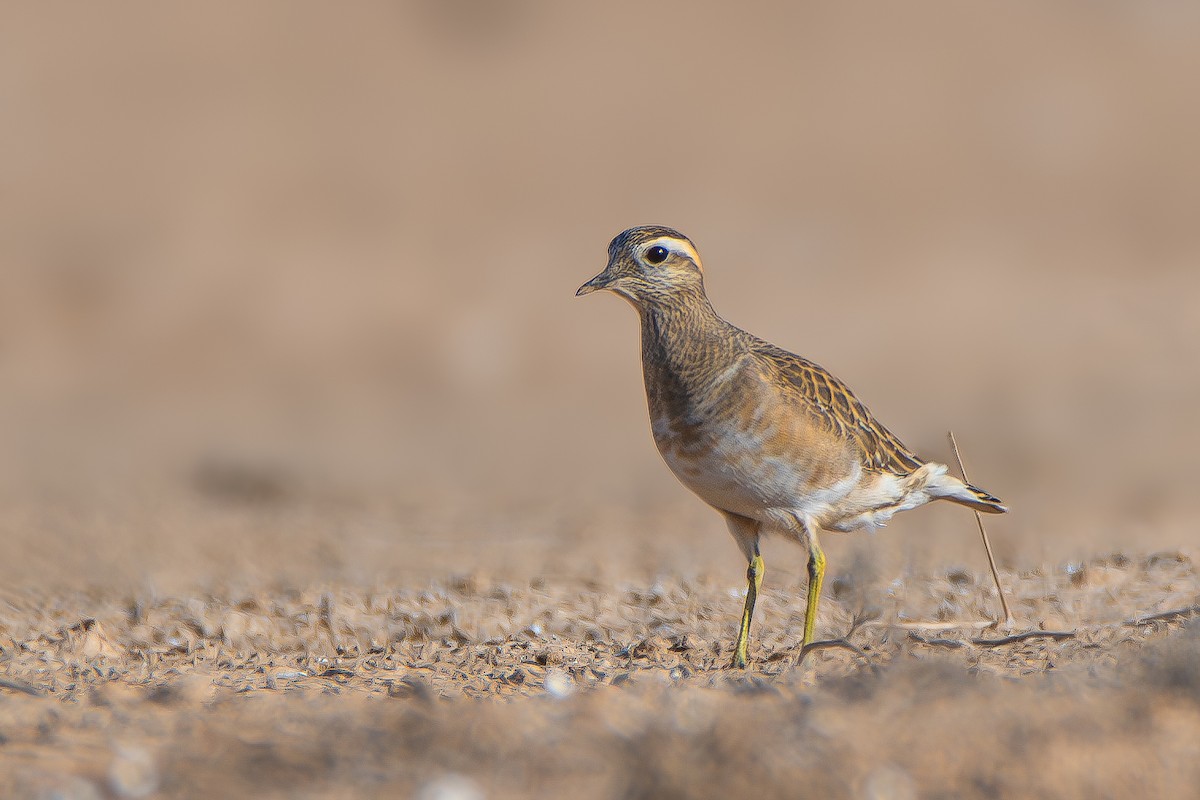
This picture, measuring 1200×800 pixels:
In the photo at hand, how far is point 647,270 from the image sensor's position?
20.9 feet

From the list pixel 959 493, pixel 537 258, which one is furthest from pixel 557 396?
pixel 959 493

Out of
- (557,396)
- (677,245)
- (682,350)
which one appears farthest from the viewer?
(557,396)

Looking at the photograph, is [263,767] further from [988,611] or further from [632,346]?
[632,346]

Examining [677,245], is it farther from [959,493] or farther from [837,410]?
[959,493]

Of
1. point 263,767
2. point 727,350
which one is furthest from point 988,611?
point 263,767

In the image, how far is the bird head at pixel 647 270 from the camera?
6355mm

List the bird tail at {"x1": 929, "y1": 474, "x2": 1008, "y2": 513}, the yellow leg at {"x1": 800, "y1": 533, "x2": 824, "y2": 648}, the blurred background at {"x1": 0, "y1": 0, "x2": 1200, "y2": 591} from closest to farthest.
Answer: the yellow leg at {"x1": 800, "y1": 533, "x2": 824, "y2": 648}, the bird tail at {"x1": 929, "y1": 474, "x2": 1008, "y2": 513}, the blurred background at {"x1": 0, "y1": 0, "x2": 1200, "y2": 591}

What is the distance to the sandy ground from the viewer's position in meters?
4.03

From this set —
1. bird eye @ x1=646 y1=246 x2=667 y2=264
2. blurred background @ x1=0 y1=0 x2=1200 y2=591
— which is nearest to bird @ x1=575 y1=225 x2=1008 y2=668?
bird eye @ x1=646 y1=246 x2=667 y2=264

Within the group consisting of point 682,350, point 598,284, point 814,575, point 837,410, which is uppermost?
point 598,284

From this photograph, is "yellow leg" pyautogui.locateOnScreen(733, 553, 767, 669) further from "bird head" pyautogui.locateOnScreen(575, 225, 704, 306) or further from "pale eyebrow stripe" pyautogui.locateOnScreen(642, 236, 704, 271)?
"pale eyebrow stripe" pyautogui.locateOnScreen(642, 236, 704, 271)

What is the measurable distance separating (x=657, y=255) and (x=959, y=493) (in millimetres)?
1859

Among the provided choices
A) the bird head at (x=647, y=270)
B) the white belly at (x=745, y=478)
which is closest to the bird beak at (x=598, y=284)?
the bird head at (x=647, y=270)

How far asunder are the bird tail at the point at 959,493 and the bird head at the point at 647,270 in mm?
1507
